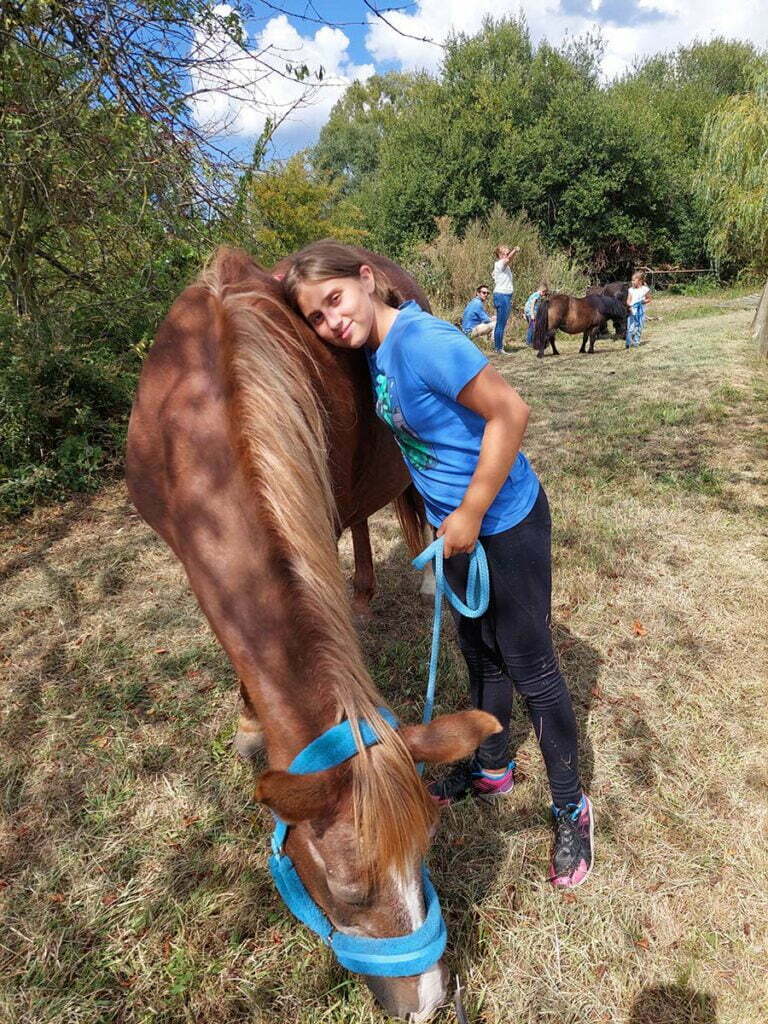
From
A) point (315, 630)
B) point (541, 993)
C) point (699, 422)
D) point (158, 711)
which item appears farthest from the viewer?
point (699, 422)

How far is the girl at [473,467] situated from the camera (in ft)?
4.68

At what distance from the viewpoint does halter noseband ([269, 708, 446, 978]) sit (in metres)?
1.17

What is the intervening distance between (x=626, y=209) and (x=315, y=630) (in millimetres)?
29534

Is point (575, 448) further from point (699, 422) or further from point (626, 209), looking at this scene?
point (626, 209)

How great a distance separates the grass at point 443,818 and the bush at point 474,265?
13.3 meters

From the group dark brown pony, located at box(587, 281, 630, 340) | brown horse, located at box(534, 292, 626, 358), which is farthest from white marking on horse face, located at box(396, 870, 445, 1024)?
dark brown pony, located at box(587, 281, 630, 340)

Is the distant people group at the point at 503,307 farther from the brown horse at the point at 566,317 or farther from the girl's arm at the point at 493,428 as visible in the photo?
the girl's arm at the point at 493,428

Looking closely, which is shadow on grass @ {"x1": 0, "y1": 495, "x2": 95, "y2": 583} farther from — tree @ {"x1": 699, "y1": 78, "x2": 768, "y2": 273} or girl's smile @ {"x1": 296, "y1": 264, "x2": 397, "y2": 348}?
tree @ {"x1": 699, "y1": 78, "x2": 768, "y2": 273}

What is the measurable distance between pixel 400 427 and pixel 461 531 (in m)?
0.38

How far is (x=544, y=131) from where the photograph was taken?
2283 centimetres

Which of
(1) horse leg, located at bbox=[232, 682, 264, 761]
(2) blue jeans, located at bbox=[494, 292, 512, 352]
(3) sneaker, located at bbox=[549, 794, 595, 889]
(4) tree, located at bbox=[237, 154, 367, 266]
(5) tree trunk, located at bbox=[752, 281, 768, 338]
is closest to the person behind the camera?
(3) sneaker, located at bbox=[549, 794, 595, 889]

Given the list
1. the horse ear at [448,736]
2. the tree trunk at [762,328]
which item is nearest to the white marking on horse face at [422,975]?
the horse ear at [448,736]

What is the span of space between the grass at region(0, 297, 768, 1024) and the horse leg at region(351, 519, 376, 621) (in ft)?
0.62

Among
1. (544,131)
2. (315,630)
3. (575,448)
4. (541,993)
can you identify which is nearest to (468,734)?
(315,630)
